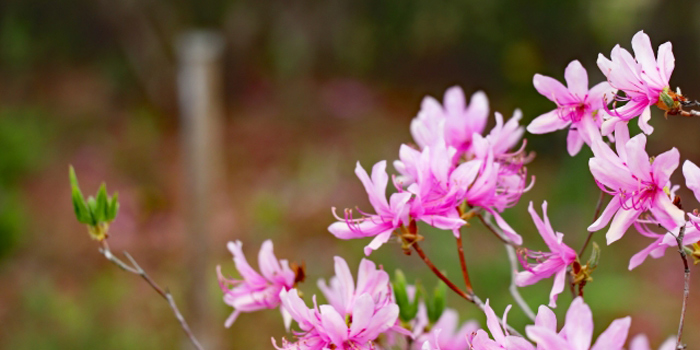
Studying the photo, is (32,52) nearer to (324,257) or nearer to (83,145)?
(83,145)

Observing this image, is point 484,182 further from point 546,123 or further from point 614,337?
point 614,337

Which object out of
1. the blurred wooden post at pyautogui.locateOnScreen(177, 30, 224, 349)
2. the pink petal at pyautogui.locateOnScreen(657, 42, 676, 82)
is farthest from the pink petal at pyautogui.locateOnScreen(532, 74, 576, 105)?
the blurred wooden post at pyautogui.locateOnScreen(177, 30, 224, 349)

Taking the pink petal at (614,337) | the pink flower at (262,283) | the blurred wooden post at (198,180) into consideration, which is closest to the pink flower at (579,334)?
the pink petal at (614,337)

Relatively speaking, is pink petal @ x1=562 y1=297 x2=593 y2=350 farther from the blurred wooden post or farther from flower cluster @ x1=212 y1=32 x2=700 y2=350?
the blurred wooden post

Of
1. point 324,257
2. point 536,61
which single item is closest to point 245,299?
point 324,257

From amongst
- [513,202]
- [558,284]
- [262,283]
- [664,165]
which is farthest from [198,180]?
[664,165]

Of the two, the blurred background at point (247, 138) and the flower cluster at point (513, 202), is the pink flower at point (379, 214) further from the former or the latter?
the blurred background at point (247, 138)
